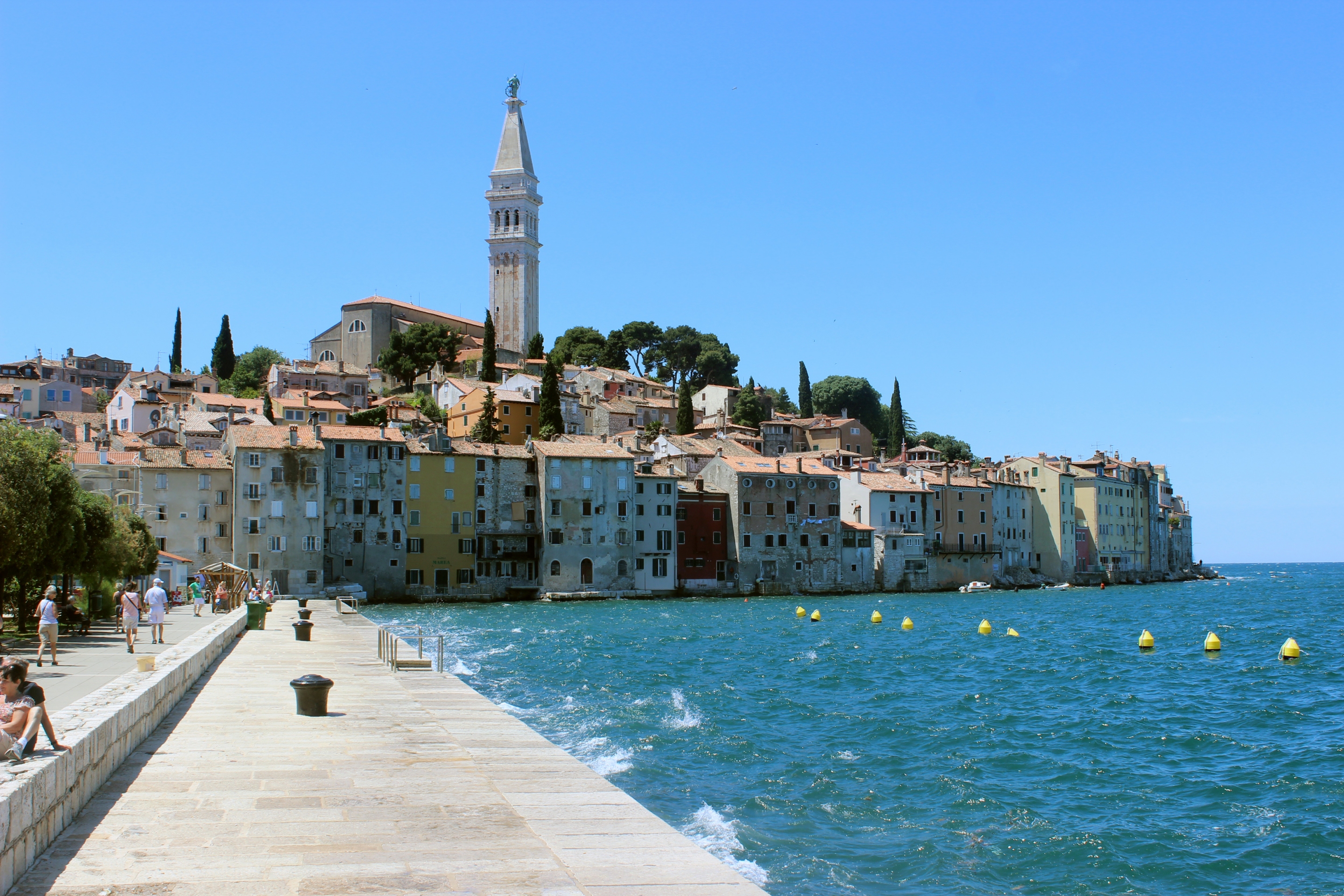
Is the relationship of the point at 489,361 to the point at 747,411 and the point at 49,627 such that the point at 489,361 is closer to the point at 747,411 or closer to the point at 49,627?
the point at 747,411

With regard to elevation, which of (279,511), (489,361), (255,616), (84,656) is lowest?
(255,616)

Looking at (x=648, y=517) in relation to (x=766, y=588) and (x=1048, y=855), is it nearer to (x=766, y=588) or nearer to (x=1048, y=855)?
(x=766, y=588)

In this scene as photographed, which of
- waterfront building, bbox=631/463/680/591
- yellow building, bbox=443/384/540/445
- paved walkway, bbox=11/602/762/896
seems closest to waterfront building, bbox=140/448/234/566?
waterfront building, bbox=631/463/680/591

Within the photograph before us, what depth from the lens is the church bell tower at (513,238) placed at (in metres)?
126

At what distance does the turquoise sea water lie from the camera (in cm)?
1228

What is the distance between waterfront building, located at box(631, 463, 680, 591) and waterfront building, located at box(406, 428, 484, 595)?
1037 cm

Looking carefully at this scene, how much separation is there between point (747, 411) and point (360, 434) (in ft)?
151

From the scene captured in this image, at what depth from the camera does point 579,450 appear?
71.1 meters

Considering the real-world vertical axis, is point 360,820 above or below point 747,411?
below

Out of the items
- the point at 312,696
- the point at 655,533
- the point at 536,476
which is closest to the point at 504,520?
the point at 536,476

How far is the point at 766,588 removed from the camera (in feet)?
247

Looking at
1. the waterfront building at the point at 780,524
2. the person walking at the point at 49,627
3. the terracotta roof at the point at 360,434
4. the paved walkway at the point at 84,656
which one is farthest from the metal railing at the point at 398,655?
the waterfront building at the point at 780,524

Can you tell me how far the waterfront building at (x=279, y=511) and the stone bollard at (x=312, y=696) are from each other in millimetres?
48297

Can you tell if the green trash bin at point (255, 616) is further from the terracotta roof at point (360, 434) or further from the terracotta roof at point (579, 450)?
the terracotta roof at point (579, 450)
